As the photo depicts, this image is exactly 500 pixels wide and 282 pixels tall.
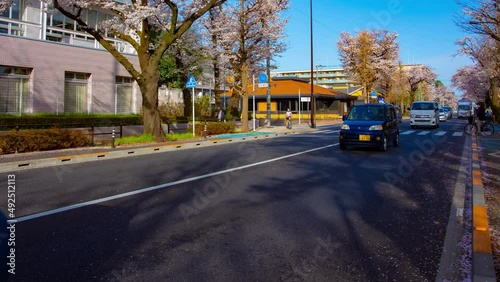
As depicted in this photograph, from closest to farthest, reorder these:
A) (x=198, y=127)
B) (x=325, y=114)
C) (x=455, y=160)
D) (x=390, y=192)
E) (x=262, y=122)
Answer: (x=390, y=192) < (x=455, y=160) < (x=198, y=127) < (x=262, y=122) < (x=325, y=114)

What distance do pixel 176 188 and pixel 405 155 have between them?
8.30m

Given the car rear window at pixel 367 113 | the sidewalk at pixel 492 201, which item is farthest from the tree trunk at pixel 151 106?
the sidewalk at pixel 492 201

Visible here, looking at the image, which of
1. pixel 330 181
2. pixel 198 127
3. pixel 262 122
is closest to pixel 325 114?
pixel 262 122

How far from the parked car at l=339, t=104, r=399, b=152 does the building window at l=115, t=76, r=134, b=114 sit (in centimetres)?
1620

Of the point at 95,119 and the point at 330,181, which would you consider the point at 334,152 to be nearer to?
the point at 330,181

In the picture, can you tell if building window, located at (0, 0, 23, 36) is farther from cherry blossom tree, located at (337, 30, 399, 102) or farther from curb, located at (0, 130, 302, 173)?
cherry blossom tree, located at (337, 30, 399, 102)

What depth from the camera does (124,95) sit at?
24.1 metres

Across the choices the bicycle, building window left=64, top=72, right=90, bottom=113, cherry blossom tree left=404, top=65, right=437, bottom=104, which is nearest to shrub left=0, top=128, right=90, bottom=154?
building window left=64, top=72, right=90, bottom=113

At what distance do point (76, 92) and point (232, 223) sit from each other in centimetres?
→ 1976

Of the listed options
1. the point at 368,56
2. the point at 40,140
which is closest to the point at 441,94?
the point at 368,56

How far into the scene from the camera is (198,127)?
65.1ft

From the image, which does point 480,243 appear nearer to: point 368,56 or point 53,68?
point 53,68

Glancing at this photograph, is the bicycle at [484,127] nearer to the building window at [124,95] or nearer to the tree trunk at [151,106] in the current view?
the tree trunk at [151,106]

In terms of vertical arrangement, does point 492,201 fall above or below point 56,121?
below
